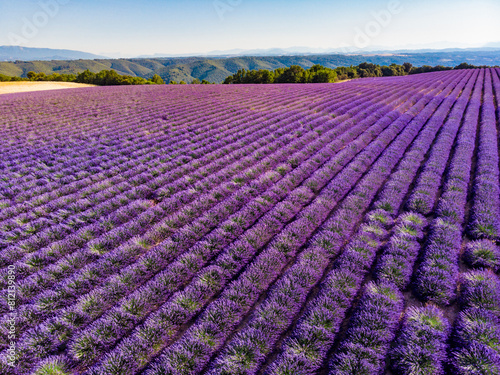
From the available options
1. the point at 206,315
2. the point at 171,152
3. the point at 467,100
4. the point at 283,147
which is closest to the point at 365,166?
the point at 283,147

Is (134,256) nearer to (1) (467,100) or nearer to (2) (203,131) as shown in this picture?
(2) (203,131)

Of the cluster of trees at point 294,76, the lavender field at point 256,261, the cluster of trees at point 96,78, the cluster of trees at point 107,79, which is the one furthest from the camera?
the cluster of trees at point 107,79

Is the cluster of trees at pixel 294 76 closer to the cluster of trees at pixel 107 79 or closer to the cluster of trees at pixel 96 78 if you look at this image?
the cluster of trees at pixel 107 79

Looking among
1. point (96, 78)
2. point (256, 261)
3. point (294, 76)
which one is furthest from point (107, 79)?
point (256, 261)

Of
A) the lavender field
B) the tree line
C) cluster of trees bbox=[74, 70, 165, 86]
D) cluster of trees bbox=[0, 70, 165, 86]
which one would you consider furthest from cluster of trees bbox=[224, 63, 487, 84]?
the lavender field

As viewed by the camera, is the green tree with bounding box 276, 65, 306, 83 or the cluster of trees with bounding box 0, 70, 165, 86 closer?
the green tree with bounding box 276, 65, 306, 83

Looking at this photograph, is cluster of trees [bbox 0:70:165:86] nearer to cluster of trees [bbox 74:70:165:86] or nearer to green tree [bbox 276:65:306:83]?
cluster of trees [bbox 74:70:165:86]

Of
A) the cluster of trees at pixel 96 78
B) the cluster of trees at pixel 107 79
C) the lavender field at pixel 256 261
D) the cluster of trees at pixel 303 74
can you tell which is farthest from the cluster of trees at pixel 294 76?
the lavender field at pixel 256 261

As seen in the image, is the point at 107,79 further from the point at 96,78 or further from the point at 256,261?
the point at 256,261
